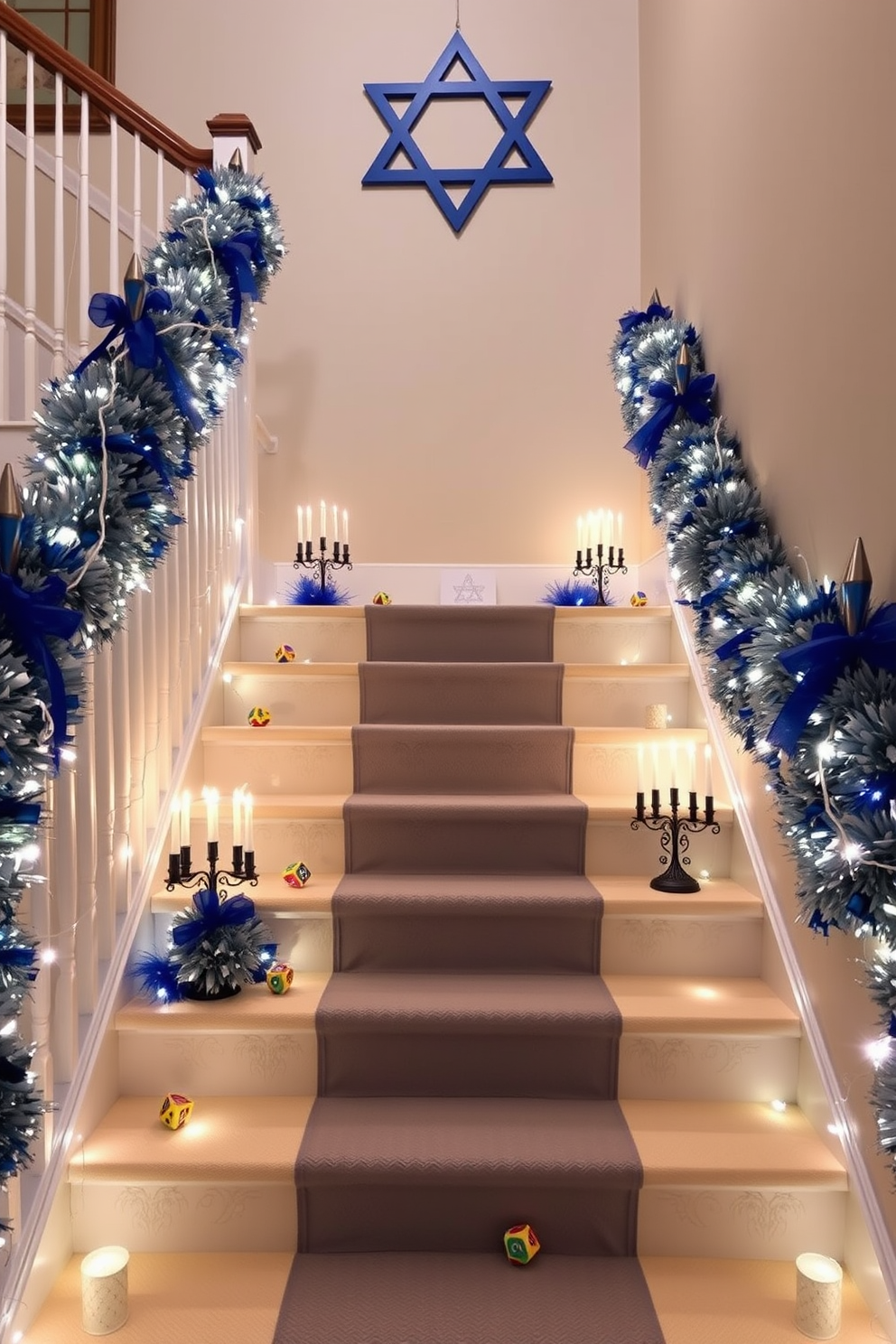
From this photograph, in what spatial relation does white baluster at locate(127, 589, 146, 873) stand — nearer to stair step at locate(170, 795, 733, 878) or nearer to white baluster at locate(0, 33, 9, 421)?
stair step at locate(170, 795, 733, 878)

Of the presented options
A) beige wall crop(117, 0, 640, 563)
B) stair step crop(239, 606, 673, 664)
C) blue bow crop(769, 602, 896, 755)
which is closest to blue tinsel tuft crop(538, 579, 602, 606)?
beige wall crop(117, 0, 640, 563)

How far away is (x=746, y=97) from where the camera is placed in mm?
2168

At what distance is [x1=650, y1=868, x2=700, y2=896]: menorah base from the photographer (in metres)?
2.13

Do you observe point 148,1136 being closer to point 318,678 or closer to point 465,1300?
point 465,1300

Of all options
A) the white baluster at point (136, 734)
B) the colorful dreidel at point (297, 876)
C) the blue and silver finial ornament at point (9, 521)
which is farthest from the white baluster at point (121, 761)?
the blue and silver finial ornament at point (9, 521)

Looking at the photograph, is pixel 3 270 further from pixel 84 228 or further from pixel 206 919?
pixel 206 919

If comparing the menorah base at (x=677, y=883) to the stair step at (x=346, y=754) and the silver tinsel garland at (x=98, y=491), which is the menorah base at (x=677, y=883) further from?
the silver tinsel garland at (x=98, y=491)

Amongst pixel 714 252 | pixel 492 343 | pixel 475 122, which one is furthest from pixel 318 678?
pixel 475 122

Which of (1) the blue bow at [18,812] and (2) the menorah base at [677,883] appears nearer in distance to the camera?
(1) the blue bow at [18,812]

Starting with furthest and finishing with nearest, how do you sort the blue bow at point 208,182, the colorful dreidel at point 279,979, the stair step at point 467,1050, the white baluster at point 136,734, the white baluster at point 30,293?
1. the white baluster at point 30,293
2. the blue bow at point 208,182
3. the white baluster at point 136,734
4. the colorful dreidel at point 279,979
5. the stair step at point 467,1050

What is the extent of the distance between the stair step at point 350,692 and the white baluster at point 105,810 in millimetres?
866

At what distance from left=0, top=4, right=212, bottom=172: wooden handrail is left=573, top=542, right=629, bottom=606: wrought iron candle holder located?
6.10 feet

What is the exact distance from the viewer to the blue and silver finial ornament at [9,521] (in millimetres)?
1123

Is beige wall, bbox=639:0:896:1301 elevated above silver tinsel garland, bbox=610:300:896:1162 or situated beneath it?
elevated above
